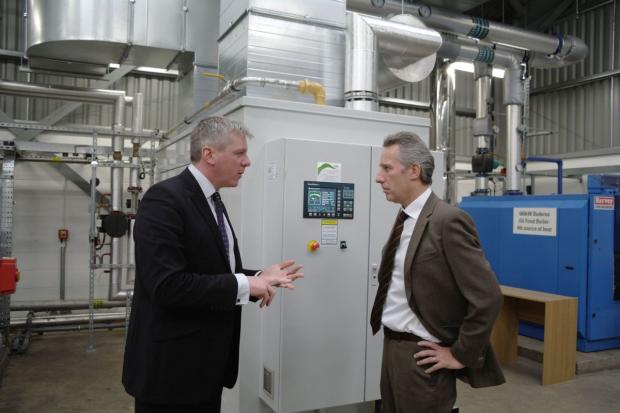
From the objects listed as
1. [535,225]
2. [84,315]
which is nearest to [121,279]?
[84,315]

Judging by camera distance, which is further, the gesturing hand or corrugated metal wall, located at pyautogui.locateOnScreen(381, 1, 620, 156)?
corrugated metal wall, located at pyautogui.locateOnScreen(381, 1, 620, 156)

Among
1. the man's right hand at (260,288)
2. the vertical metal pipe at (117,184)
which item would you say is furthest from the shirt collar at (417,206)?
the vertical metal pipe at (117,184)

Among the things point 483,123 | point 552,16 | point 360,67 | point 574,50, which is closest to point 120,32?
point 360,67

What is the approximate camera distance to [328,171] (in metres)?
2.45

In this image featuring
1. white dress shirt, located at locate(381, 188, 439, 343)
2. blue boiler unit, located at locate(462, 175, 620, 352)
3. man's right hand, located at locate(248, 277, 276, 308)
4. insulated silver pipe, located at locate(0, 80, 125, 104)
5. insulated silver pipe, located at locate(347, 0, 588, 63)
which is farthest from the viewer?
insulated silver pipe, located at locate(347, 0, 588, 63)

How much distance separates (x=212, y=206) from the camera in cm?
173

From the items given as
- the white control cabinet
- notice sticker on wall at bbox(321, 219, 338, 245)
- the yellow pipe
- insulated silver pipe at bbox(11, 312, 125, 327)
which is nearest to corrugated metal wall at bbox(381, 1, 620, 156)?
insulated silver pipe at bbox(11, 312, 125, 327)

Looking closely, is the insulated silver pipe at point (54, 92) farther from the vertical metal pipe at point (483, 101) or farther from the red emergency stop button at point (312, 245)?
the vertical metal pipe at point (483, 101)

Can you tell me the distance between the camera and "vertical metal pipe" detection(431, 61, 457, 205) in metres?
6.55

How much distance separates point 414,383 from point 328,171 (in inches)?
45.2

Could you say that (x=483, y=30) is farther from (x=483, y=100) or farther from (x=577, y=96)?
(x=577, y=96)

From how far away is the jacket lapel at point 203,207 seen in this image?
1603 millimetres

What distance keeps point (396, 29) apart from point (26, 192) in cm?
508

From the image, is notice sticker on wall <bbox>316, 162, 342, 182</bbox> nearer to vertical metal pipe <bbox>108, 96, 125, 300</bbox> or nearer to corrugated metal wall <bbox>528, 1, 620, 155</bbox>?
vertical metal pipe <bbox>108, 96, 125, 300</bbox>
